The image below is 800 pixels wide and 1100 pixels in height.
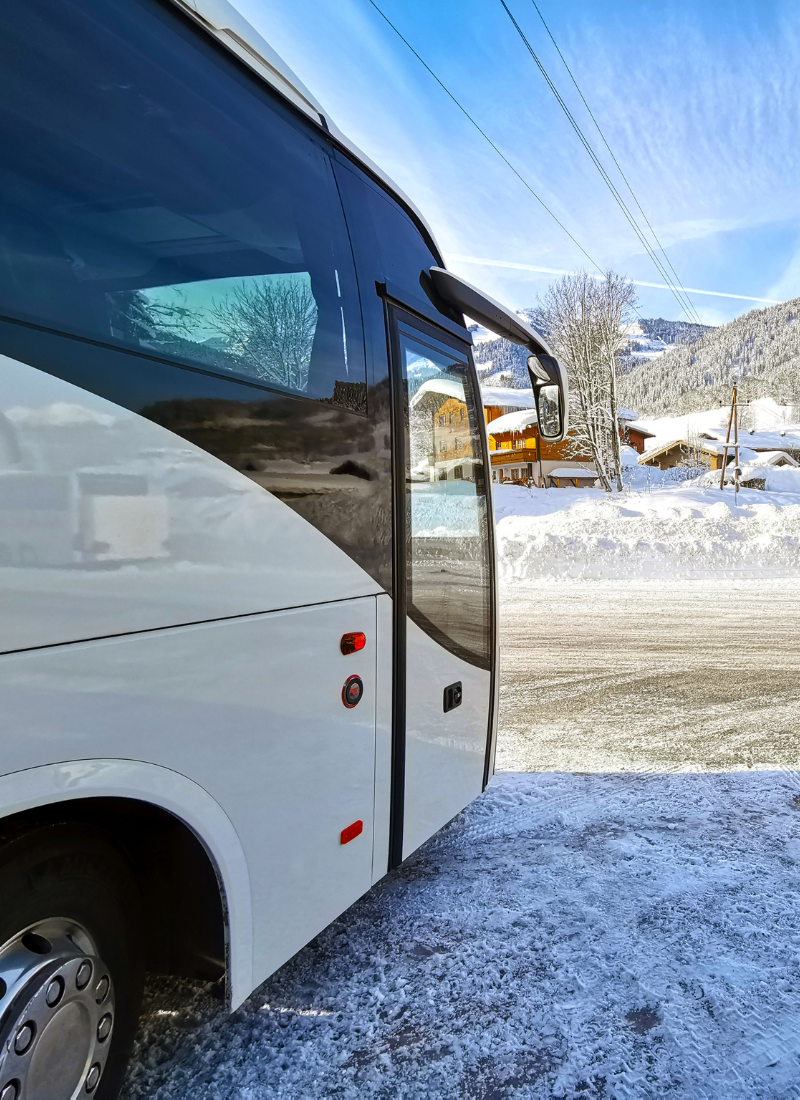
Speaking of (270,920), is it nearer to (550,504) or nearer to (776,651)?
(776,651)

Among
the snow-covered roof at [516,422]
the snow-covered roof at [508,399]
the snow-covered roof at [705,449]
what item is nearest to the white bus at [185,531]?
the snow-covered roof at [516,422]

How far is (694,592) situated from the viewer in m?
12.6

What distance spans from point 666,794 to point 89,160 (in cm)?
439

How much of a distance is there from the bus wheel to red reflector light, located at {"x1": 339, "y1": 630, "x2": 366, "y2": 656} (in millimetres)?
925

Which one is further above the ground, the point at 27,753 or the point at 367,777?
the point at 27,753

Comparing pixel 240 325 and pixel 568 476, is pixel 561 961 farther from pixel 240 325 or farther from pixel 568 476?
pixel 568 476

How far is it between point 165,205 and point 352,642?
1464mm

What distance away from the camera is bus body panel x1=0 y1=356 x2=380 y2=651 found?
136 centimetres

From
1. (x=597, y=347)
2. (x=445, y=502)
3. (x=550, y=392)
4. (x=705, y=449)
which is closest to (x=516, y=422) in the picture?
(x=597, y=347)

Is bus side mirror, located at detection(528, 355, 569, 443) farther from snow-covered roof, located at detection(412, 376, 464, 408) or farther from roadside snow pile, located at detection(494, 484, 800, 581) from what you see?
roadside snow pile, located at detection(494, 484, 800, 581)

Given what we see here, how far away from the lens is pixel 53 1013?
1562 millimetres

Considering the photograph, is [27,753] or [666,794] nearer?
[27,753]

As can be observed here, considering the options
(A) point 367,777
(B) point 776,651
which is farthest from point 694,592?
(A) point 367,777

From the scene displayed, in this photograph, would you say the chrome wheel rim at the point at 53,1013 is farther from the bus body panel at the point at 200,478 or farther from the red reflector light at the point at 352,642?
the red reflector light at the point at 352,642
